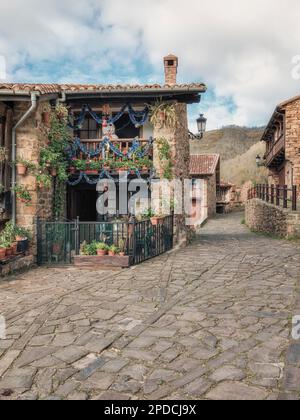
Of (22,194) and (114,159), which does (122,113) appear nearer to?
(114,159)

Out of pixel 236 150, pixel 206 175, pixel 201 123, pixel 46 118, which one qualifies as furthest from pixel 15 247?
pixel 236 150

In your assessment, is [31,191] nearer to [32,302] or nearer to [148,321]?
[32,302]

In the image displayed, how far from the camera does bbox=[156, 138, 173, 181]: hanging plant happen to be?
429 inches

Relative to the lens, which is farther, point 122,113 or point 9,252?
point 122,113

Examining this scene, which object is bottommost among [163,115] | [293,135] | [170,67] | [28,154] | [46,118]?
[28,154]

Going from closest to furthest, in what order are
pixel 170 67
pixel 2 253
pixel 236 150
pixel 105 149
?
pixel 2 253, pixel 105 149, pixel 170 67, pixel 236 150

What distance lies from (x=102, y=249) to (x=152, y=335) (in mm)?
4426

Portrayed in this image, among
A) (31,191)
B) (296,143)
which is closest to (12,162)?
(31,191)

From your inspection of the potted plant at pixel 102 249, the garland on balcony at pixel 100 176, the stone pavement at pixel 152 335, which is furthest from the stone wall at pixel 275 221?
the potted plant at pixel 102 249

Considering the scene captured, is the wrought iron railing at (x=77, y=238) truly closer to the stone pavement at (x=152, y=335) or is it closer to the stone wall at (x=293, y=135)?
the stone pavement at (x=152, y=335)

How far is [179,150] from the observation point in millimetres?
11688

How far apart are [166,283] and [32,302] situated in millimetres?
2495

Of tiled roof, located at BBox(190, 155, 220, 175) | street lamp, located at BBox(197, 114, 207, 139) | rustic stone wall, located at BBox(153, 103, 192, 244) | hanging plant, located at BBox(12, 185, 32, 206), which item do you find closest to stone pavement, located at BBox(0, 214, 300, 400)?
hanging plant, located at BBox(12, 185, 32, 206)

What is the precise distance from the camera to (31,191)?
9258 millimetres
